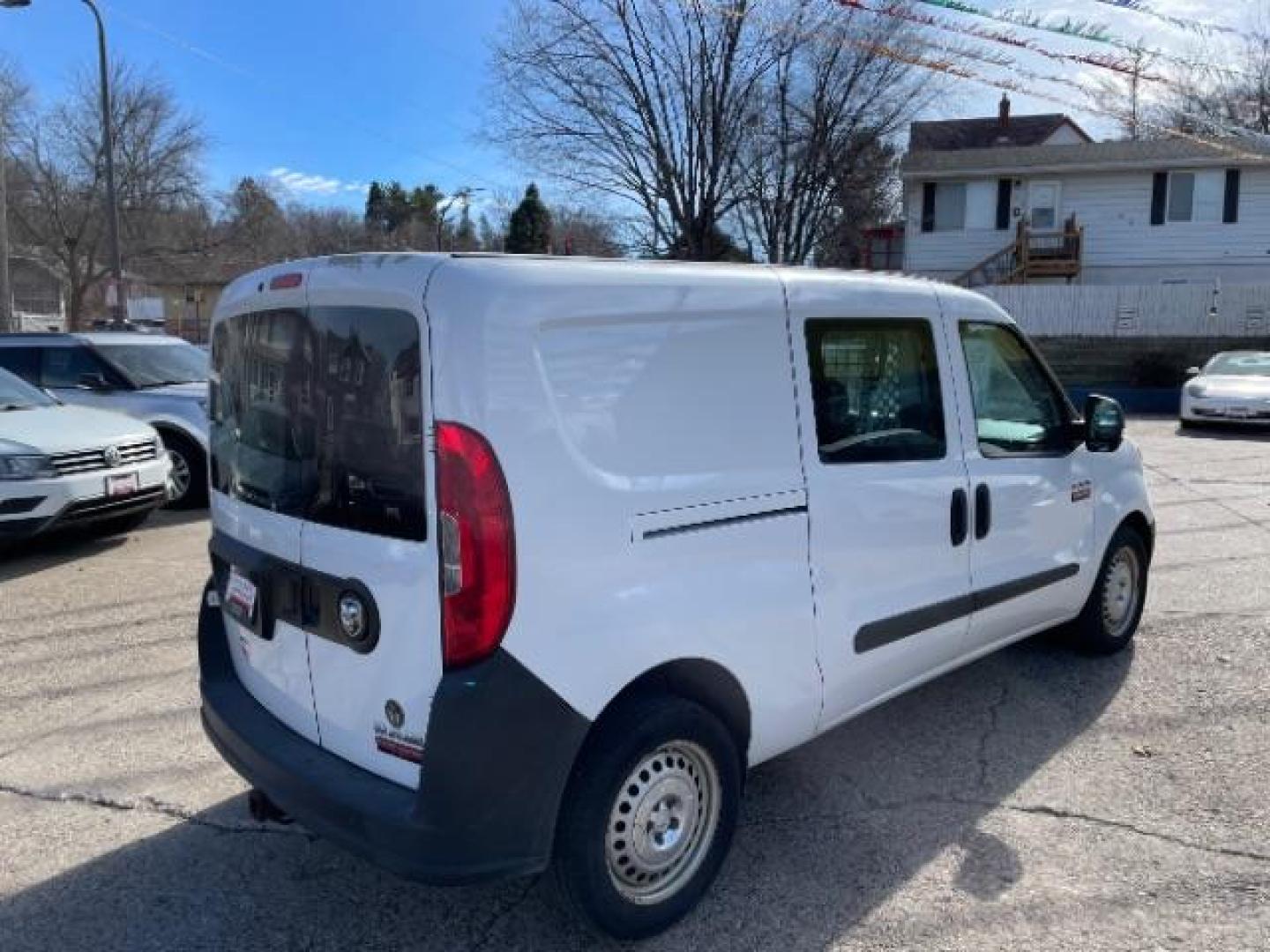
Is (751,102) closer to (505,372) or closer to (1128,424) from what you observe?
(1128,424)

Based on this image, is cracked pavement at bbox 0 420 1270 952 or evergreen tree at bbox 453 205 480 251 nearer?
cracked pavement at bbox 0 420 1270 952

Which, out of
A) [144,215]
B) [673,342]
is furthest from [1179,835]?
[144,215]

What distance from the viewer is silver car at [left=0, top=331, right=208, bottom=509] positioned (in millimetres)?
8789

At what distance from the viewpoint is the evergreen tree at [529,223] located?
90.3 feet

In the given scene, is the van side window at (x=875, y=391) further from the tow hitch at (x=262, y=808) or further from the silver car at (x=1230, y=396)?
the silver car at (x=1230, y=396)

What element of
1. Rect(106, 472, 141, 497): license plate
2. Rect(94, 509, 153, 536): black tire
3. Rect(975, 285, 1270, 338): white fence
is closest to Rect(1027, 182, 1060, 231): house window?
Rect(975, 285, 1270, 338): white fence

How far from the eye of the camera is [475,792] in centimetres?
229

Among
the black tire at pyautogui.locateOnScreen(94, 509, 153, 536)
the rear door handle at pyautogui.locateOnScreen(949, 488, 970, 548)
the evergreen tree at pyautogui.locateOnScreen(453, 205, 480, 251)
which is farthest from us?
the evergreen tree at pyautogui.locateOnScreen(453, 205, 480, 251)

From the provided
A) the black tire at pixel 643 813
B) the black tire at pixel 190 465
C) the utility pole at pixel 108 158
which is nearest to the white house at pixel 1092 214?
the utility pole at pixel 108 158

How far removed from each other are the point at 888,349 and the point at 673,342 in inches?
43.0

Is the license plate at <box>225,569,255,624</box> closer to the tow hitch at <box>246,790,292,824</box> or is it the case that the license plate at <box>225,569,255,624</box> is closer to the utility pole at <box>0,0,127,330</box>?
the tow hitch at <box>246,790,292,824</box>

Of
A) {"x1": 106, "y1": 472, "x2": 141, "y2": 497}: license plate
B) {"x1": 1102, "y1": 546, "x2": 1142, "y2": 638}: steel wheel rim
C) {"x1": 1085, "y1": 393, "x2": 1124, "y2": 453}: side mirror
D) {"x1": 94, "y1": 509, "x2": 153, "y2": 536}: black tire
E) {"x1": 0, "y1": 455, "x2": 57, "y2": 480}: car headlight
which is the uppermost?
{"x1": 1085, "y1": 393, "x2": 1124, "y2": 453}: side mirror

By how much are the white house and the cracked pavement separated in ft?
79.7

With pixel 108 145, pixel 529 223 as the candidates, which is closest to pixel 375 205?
pixel 529 223
